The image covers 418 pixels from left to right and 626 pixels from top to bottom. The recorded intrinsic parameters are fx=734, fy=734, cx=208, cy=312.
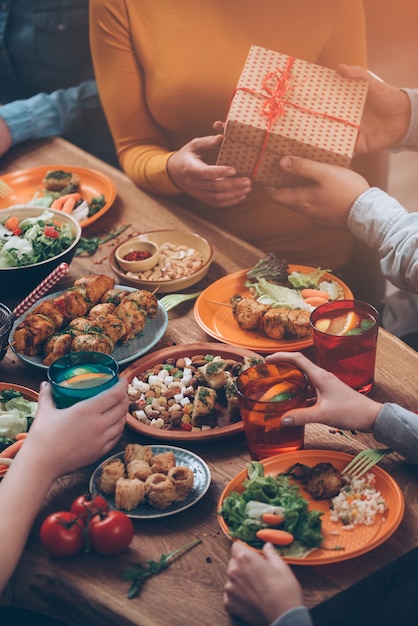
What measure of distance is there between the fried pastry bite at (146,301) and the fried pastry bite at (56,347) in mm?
191

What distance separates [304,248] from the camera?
2543 mm

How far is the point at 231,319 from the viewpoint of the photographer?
1907 mm

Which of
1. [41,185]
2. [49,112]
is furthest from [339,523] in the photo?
[49,112]

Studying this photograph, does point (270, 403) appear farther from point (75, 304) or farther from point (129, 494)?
point (75, 304)

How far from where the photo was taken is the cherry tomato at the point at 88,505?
1282mm

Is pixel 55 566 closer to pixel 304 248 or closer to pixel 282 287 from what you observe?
pixel 282 287

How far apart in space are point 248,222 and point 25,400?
1182mm

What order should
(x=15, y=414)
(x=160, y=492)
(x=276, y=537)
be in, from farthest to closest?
(x=15, y=414) → (x=160, y=492) → (x=276, y=537)

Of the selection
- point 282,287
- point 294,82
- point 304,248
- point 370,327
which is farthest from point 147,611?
point 304,248

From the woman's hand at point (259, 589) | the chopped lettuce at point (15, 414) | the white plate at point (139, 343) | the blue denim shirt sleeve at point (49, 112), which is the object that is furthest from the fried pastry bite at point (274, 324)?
the blue denim shirt sleeve at point (49, 112)

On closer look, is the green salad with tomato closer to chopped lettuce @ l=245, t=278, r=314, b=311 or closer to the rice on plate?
chopped lettuce @ l=245, t=278, r=314, b=311

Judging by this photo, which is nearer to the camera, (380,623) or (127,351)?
(380,623)

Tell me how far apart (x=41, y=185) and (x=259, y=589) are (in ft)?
6.35

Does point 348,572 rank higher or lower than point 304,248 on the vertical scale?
higher
